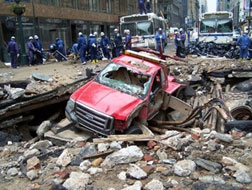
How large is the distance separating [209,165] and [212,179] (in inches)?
16.0

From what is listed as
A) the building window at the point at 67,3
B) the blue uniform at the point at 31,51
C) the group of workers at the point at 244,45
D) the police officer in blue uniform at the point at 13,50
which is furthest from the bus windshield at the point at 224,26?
the building window at the point at 67,3

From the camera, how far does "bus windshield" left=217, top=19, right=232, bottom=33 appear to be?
68.7 feet

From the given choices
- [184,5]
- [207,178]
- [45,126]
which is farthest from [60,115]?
[184,5]

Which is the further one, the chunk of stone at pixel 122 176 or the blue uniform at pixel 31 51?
Answer: the blue uniform at pixel 31 51

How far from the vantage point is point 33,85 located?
31.6 feet

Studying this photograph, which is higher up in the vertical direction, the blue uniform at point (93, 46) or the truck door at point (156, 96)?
the blue uniform at point (93, 46)

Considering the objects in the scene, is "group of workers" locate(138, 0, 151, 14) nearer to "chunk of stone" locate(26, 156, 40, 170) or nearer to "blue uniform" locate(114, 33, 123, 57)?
"blue uniform" locate(114, 33, 123, 57)

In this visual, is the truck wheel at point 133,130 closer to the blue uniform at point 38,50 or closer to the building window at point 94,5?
the blue uniform at point 38,50

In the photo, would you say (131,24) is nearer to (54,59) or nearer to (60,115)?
(54,59)

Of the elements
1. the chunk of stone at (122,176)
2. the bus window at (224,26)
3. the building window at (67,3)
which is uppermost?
the building window at (67,3)

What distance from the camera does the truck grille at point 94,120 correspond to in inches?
252

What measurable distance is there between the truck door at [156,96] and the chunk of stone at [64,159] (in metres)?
2.72

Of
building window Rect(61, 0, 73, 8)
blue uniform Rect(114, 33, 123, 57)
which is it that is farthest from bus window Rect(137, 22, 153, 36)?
building window Rect(61, 0, 73, 8)

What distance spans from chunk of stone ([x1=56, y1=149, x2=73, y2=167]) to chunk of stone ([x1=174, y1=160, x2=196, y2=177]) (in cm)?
190
